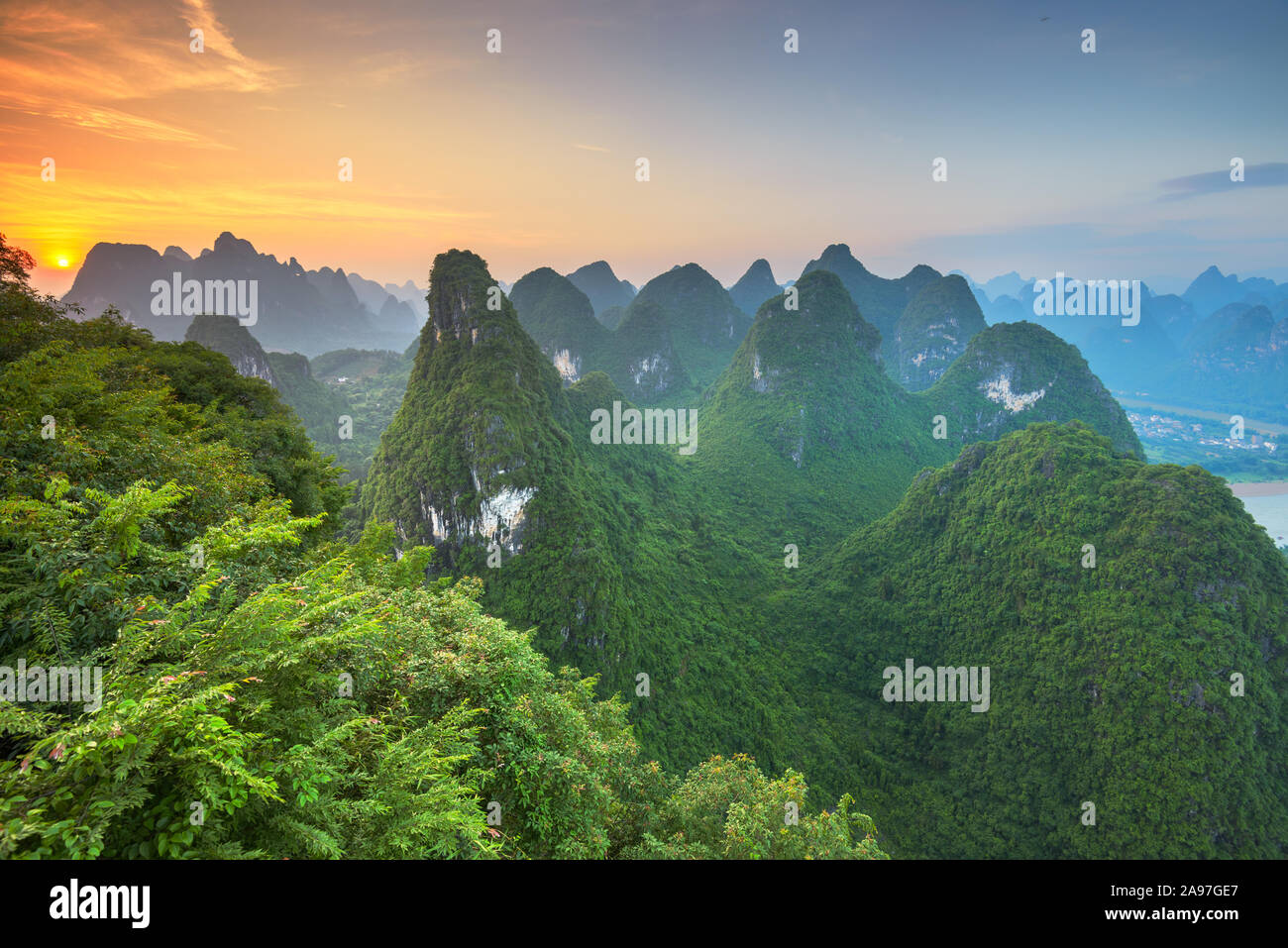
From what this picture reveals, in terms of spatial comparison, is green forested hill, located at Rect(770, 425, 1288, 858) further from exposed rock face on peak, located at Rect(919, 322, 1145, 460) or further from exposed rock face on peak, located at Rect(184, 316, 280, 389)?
exposed rock face on peak, located at Rect(184, 316, 280, 389)

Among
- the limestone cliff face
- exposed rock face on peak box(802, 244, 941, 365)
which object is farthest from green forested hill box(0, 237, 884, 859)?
exposed rock face on peak box(802, 244, 941, 365)

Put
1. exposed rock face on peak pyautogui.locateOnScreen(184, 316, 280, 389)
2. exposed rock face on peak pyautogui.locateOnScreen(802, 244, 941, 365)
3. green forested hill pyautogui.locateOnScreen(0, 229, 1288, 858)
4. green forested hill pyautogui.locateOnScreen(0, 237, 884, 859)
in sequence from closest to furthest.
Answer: green forested hill pyautogui.locateOnScreen(0, 237, 884, 859), green forested hill pyautogui.locateOnScreen(0, 229, 1288, 858), exposed rock face on peak pyautogui.locateOnScreen(184, 316, 280, 389), exposed rock face on peak pyautogui.locateOnScreen(802, 244, 941, 365)

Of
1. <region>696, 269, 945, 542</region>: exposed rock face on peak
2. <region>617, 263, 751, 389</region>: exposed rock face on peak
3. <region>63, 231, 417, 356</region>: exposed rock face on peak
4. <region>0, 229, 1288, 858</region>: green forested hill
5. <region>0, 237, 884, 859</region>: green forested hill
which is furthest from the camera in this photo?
<region>63, 231, 417, 356</region>: exposed rock face on peak

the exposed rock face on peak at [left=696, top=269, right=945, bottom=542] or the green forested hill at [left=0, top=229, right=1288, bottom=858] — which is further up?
the exposed rock face on peak at [left=696, top=269, right=945, bottom=542]

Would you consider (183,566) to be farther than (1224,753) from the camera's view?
No

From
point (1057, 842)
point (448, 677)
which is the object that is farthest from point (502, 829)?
point (1057, 842)
